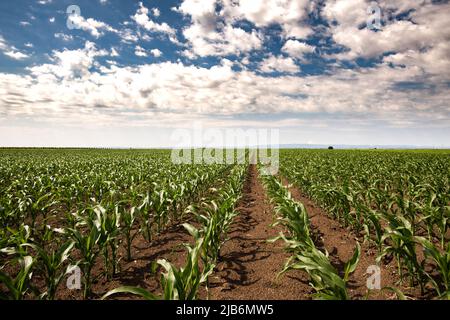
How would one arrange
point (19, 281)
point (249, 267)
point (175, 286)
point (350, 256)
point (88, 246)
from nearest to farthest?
point (175, 286) → point (19, 281) → point (88, 246) → point (249, 267) → point (350, 256)

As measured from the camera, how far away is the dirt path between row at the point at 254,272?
3650 millimetres

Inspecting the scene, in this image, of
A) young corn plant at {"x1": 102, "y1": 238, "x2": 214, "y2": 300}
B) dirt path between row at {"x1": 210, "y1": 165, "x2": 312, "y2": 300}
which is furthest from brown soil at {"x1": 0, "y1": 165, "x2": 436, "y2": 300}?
young corn plant at {"x1": 102, "y1": 238, "x2": 214, "y2": 300}

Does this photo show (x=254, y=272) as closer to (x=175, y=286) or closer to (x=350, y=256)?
(x=350, y=256)

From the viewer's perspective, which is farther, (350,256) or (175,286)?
(350,256)

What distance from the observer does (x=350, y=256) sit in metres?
4.82

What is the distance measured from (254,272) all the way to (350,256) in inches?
73.5

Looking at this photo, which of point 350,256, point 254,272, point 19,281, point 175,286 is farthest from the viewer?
point 350,256

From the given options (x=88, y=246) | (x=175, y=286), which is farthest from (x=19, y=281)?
(x=175, y=286)

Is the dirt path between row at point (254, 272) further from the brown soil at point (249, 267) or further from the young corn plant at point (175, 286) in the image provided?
the young corn plant at point (175, 286)

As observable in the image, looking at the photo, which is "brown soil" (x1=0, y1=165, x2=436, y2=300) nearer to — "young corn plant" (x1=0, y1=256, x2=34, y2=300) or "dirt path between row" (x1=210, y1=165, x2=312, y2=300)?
"dirt path between row" (x1=210, y1=165, x2=312, y2=300)

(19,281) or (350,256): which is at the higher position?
(19,281)

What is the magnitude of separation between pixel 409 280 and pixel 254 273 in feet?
7.20
